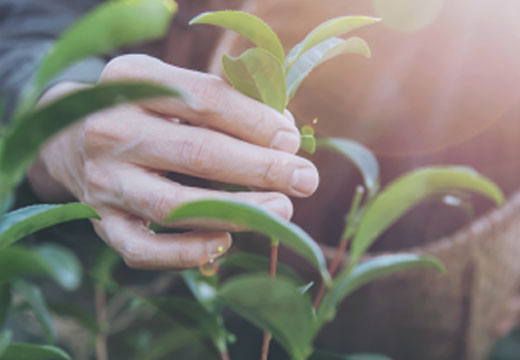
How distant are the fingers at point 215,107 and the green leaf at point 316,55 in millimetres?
41

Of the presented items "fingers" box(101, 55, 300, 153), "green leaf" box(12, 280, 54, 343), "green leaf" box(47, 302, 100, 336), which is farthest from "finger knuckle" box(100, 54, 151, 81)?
"green leaf" box(47, 302, 100, 336)

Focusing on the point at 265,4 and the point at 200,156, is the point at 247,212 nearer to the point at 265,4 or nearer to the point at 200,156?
the point at 200,156

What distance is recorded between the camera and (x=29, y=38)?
1.01 meters

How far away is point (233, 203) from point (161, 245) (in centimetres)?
21

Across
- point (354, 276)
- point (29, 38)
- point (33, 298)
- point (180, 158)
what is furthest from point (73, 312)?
point (29, 38)

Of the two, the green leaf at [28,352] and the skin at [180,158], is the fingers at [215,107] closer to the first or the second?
the skin at [180,158]

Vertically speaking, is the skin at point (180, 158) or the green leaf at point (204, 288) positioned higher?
the skin at point (180, 158)

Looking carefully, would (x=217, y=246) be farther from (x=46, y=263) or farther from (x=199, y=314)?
(x=46, y=263)

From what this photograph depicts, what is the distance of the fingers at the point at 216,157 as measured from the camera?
410mm

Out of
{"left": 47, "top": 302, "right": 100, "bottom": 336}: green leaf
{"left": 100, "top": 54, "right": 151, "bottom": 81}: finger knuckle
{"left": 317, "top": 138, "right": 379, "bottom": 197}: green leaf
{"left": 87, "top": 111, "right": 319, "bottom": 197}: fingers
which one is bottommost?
{"left": 47, "top": 302, "right": 100, "bottom": 336}: green leaf

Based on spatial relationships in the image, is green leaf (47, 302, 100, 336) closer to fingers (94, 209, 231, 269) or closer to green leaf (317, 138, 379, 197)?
fingers (94, 209, 231, 269)

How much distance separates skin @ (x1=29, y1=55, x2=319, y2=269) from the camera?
41 cm

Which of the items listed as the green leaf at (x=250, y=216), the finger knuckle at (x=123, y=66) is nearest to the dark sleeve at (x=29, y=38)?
the finger knuckle at (x=123, y=66)

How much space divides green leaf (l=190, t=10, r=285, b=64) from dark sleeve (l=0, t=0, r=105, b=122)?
413 mm
